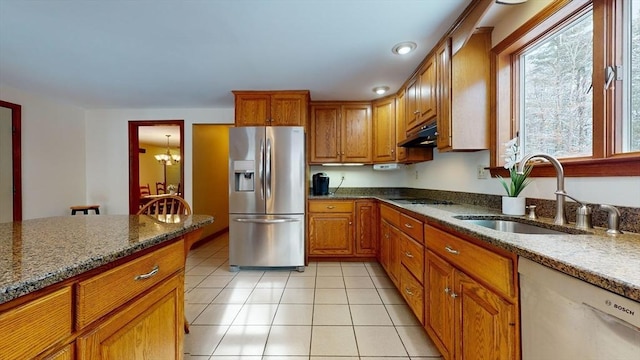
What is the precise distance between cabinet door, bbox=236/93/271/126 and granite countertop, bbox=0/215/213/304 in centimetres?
197

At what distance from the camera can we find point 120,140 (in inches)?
164

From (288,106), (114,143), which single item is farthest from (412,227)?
(114,143)

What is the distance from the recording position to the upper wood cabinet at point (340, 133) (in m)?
3.66

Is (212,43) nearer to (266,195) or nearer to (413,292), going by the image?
(266,195)

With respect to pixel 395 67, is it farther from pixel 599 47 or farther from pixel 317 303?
pixel 317 303

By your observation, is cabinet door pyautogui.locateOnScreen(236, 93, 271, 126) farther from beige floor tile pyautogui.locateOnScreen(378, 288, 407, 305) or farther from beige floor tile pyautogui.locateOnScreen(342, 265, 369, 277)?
beige floor tile pyautogui.locateOnScreen(378, 288, 407, 305)

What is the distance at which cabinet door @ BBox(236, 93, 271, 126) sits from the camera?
323 cm

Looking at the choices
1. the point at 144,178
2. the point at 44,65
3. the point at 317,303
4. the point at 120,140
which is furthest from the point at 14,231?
the point at 144,178

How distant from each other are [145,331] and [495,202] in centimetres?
217

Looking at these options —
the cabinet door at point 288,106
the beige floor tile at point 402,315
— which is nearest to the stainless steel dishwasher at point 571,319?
the beige floor tile at point 402,315

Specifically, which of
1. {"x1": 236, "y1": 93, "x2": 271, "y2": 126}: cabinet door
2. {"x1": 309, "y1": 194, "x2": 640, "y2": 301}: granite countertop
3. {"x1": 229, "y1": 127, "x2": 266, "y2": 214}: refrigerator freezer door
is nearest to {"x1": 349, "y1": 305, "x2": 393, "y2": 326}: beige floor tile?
{"x1": 309, "y1": 194, "x2": 640, "y2": 301}: granite countertop

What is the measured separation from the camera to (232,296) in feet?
8.16

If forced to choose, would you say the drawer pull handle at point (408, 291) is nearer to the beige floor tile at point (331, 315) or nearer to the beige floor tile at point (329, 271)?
the beige floor tile at point (331, 315)

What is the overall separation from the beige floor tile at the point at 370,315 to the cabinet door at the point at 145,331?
1.28m
